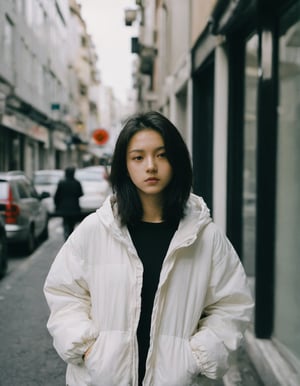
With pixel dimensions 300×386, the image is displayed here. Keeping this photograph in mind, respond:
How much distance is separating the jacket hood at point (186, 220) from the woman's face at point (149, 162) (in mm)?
146

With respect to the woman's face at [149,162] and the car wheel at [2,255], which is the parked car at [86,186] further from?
the woman's face at [149,162]

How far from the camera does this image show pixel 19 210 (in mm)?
10766

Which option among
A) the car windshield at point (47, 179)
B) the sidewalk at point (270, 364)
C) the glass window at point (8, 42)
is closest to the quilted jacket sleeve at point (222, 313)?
the sidewalk at point (270, 364)

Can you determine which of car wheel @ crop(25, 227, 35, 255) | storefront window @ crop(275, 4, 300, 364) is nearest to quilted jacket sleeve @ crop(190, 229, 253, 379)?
storefront window @ crop(275, 4, 300, 364)

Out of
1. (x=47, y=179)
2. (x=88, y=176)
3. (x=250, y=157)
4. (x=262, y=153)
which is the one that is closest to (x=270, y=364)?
(x=262, y=153)

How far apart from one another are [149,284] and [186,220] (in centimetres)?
27

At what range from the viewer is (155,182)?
2180mm

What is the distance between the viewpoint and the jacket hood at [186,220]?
7.01 feet

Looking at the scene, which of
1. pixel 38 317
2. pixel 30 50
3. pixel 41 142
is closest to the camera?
pixel 38 317

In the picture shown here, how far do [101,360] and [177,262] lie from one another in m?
0.43

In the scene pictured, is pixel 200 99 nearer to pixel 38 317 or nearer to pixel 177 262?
pixel 38 317

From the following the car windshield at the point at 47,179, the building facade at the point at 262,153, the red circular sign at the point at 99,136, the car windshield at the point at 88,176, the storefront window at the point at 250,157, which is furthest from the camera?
the car windshield at the point at 47,179

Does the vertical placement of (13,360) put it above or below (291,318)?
below

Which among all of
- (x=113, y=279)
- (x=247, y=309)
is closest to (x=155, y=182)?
(x=113, y=279)
